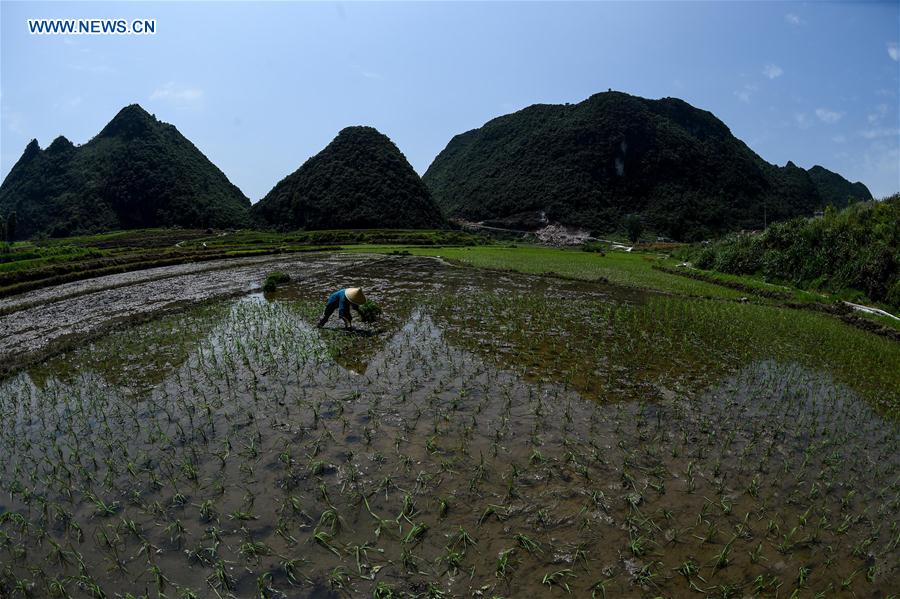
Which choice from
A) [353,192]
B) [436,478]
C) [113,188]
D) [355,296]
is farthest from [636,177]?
[113,188]

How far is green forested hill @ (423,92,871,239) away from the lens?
262 feet

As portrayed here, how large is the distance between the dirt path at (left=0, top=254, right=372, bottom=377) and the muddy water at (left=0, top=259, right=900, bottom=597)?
2.10 metres

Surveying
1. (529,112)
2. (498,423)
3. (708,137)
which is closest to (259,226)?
(498,423)

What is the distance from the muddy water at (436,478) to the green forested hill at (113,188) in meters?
74.5

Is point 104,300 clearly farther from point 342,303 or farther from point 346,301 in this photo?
point 346,301

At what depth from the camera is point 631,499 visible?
4684 mm

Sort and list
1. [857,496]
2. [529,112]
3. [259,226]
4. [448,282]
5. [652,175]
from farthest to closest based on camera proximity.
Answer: [529,112] → [652,175] → [259,226] → [448,282] → [857,496]

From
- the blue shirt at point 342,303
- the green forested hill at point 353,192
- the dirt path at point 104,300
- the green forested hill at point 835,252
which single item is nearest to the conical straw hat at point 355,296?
the blue shirt at point 342,303

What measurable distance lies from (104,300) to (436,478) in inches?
639

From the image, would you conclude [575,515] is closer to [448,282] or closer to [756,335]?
[756,335]

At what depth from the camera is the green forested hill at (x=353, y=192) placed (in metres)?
67.1

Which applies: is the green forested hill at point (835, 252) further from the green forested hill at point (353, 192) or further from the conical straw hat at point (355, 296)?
the green forested hill at point (353, 192)

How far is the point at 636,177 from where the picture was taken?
89.1 m

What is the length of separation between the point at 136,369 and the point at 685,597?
9509 millimetres
